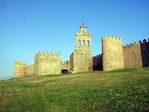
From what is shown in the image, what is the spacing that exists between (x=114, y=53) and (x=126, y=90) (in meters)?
32.7

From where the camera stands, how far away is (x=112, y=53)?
55188mm

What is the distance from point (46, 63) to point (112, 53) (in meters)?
13.9

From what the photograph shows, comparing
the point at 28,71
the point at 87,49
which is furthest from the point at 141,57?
the point at 28,71

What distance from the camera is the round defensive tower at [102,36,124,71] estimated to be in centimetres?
5472

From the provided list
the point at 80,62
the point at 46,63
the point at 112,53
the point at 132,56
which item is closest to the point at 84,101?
the point at 112,53

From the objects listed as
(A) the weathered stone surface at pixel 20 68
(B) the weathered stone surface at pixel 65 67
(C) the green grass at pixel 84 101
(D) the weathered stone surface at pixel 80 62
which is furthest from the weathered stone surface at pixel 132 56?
(A) the weathered stone surface at pixel 20 68

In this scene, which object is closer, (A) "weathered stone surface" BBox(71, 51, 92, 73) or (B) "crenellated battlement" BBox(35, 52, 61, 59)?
(B) "crenellated battlement" BBox(35, 52, 61, 59)

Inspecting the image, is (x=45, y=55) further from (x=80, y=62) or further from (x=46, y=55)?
(x=80, y=62)

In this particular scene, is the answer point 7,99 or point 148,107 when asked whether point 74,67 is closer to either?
point 7,99

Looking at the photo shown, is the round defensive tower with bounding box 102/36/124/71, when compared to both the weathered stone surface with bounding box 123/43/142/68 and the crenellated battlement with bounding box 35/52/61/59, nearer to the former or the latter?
the weathered stone surface with bounding box 123/43/142/68

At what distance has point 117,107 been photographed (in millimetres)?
18438

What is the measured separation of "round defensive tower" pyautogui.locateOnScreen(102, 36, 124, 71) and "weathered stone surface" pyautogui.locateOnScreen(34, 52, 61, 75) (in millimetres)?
11505

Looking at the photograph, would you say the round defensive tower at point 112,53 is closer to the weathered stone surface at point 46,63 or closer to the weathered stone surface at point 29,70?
the weathered stone surface at point 46,63

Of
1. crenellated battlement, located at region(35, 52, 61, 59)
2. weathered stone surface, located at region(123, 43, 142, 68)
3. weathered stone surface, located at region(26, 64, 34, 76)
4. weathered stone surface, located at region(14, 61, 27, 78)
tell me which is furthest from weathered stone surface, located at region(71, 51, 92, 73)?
weathered stone surface, located at region(14, 61, 27, 78)
